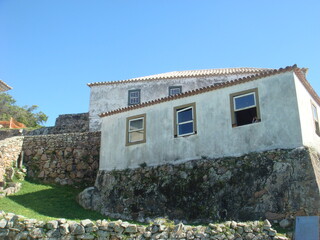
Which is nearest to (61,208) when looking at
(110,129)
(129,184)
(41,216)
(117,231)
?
(41,216)

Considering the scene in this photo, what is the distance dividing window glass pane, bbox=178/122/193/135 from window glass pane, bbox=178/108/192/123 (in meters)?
0.24

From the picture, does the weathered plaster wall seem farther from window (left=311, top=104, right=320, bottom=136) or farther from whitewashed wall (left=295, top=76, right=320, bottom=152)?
whitewashed wall (left=295, top=76, right=320, bottom=152)

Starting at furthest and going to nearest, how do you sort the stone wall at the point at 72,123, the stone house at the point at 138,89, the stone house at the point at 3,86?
the stone wall at the point at 72,123 < the stone house at the point at 138,89 < the stone house at the point at 3,86

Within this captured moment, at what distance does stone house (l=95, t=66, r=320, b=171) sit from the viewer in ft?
47.2

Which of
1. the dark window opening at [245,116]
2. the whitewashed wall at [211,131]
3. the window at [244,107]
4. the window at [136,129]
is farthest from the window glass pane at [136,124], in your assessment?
the dark window opening at [245,116]

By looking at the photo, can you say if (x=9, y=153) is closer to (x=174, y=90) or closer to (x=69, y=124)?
(x=69, y=124)

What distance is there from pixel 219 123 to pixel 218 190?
9.66 feet

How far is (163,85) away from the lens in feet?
94.1

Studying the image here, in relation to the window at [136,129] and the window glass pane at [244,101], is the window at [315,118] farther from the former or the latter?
the window at [136,129]

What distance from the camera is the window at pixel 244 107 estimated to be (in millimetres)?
15297

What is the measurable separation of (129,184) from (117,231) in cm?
607

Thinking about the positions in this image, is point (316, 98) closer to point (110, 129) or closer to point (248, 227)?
point (248, 227)

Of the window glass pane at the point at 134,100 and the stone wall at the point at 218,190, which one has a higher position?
the window glass pane at the point at 134,100

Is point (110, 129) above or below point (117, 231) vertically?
above
